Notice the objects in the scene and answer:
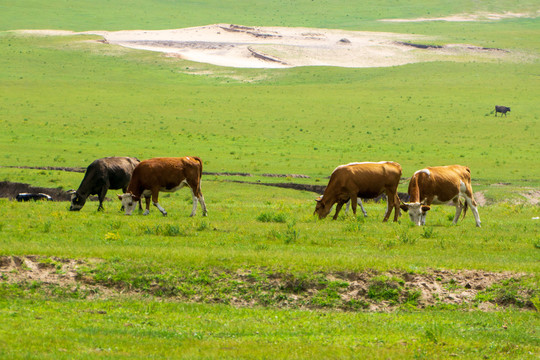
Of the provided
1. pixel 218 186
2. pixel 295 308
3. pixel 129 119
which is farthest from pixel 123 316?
pixel 129 119

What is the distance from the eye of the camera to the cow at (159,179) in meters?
26.1

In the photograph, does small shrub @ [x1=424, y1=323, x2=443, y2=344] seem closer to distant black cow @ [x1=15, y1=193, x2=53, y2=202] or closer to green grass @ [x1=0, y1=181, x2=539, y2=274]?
green grass @ [x1=0, y1=181, x2=539, y2=274]

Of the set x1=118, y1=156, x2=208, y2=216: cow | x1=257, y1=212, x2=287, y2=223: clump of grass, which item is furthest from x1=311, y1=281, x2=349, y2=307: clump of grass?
x1=118, y1=156, x2=208, y2=216: cow

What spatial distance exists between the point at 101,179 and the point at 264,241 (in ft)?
30.0

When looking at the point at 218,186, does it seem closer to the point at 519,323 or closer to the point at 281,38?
the point at 519,323

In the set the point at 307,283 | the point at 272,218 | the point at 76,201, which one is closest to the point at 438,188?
the point at 272,218

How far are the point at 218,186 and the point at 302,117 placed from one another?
37340 mm

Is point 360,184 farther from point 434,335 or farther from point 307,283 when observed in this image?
point 434,335

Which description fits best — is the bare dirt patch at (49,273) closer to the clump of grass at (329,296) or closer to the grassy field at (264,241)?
the grassy field at (264,241)

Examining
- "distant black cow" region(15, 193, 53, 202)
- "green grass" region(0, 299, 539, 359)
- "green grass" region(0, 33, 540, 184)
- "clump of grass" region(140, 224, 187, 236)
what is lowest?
"green grass" region(0, 33, 540, 184)

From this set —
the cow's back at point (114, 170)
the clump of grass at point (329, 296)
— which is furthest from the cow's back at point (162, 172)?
the clump of grass at point (329, 296)

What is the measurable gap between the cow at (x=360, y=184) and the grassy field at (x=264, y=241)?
73 centimetres

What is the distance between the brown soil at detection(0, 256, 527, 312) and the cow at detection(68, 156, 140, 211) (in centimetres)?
1018

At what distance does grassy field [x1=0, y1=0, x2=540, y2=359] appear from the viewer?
12.7 m
